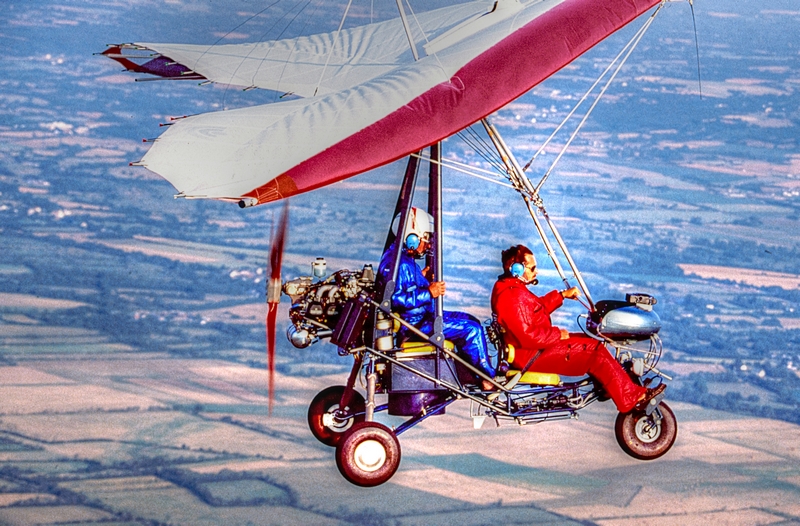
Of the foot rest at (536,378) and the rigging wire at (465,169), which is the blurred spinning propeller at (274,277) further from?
the foot rest at (536,378)

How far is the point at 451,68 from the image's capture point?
8.51 metres

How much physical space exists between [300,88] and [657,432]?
4556 mm

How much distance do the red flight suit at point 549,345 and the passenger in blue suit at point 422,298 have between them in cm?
27

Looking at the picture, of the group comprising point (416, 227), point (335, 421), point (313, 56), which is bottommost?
point (335, 421)

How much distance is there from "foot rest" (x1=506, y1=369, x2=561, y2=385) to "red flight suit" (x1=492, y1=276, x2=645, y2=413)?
2.1 inches

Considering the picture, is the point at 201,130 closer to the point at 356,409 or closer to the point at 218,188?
the point at 218,188

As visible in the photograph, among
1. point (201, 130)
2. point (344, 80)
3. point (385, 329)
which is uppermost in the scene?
point (344, 80)

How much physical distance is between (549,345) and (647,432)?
1173 millimetres

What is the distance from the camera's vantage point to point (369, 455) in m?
8.54

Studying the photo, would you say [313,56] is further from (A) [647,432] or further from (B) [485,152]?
(A) [647,432]

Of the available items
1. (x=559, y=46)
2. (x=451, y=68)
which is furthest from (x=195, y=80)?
(x=559, y=46)

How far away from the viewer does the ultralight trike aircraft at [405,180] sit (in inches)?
311

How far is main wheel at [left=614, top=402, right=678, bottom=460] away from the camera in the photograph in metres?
9.23

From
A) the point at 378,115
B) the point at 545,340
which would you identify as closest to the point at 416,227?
the point at 378,115
